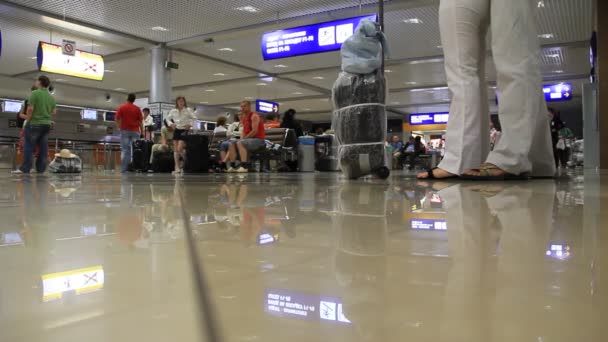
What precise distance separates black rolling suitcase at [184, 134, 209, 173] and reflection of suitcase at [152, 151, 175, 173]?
1261mm

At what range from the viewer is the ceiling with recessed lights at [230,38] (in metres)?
10.1

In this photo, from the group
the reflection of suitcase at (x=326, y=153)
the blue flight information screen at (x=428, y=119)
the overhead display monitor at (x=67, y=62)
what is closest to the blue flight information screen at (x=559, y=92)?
the blue flight information screen at (x=428, y=119)

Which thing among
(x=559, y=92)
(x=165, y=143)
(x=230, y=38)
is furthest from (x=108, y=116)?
(x=559, y=92)

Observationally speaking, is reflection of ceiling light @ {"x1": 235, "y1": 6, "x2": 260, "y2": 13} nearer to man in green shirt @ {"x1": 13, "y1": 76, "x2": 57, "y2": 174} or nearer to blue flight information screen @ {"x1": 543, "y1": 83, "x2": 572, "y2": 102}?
man in green shirt @ {"x1": 13, "y1": 76, "x2": 57, "y2": 174}

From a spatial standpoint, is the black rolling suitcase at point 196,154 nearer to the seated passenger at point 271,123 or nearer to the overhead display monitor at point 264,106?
the seated passenger at point 271,123

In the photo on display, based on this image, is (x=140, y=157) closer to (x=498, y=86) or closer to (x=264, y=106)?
(x=498, y=86)

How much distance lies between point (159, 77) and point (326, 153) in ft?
15.8

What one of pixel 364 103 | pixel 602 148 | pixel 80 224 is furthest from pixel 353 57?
pixel 602 148

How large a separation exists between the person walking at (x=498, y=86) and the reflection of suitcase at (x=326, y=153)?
847cm

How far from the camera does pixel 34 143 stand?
24.7 feet

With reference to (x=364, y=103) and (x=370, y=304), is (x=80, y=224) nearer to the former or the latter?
(x=370, y=304)

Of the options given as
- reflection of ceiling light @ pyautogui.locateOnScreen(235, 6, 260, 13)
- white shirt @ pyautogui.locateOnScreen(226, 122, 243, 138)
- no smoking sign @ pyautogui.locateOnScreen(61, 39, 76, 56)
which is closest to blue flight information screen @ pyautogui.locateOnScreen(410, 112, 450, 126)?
white shirt @ pyautogui.locateOnScreen(226, 122, 243, 138)

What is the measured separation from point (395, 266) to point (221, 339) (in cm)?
23

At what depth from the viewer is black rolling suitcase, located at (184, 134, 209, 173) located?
8258 millimetres
